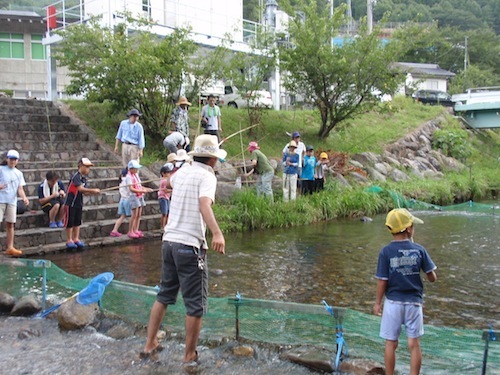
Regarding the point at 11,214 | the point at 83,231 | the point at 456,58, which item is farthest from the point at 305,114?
the point at 456,58

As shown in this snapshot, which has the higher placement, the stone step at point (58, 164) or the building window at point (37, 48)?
the building window at point (37, 48)

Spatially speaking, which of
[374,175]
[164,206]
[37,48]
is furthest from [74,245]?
[37,48]

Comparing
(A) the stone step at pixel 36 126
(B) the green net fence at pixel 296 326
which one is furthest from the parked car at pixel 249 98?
(B) the green net fence at pixel 296 326

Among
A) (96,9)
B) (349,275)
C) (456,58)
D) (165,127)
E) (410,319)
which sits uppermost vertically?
(456,58)

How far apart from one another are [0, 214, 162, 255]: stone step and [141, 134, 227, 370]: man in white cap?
616cm

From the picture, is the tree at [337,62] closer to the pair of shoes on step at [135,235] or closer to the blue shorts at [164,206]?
the blue shorts at [164,206]

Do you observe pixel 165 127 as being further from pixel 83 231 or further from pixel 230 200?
pixel 83 231

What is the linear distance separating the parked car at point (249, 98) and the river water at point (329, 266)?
747 cm

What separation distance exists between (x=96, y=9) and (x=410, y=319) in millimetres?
18832

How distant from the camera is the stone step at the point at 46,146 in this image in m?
14.0

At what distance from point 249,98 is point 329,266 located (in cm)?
1163

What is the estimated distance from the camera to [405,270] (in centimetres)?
457

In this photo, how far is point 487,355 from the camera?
4520 millimetres

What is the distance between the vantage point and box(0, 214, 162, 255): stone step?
10.4 metres
